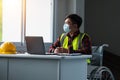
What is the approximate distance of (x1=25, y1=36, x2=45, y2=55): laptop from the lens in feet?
9.19

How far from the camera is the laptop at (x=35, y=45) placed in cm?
280

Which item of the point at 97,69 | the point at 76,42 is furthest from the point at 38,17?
the point at 76,42

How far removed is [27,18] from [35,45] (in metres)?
3.03

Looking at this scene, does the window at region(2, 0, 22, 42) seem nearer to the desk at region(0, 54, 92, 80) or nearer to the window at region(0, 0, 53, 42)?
the window at region(0, 0, 53, 42)

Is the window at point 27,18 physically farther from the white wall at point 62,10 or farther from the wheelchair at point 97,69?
the wheelchair at point 97,69

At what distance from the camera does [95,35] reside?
826 centimetres

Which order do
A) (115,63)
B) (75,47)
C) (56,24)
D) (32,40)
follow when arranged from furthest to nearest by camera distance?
1. (115,63)
2. (56,24)
3. (75,47)
4. (32,40)

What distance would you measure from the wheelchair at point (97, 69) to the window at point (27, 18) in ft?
5.74

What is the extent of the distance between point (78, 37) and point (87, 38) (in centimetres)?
10

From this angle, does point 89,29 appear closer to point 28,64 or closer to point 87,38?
point 87,38

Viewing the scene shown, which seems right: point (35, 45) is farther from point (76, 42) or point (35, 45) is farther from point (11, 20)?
point (11, 20)

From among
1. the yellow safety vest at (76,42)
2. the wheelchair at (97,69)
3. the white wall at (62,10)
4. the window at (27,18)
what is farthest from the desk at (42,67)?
the window at (27,18)

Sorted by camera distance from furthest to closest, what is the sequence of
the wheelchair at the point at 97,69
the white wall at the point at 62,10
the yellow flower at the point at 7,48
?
the white wall at the point at 62,10
the wheelchair at the point at 97,69
the yellow flower at the point at 7,48

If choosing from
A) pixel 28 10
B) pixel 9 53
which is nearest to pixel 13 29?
pixel 28 10
